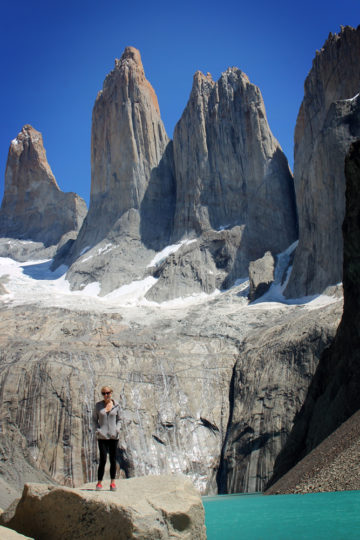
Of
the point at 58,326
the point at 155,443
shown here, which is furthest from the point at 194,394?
the point at 58,326

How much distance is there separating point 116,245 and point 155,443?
31.0m

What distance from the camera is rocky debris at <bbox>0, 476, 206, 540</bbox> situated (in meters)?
5.62

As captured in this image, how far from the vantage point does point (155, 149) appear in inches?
2429

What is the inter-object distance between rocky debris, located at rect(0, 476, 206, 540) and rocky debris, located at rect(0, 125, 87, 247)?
7090 centimetres

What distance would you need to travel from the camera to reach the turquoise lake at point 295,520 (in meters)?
7.97

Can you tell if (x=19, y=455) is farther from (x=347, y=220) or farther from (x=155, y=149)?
→ (x=155, y=149)

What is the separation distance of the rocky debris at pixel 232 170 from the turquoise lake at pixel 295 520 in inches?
1473

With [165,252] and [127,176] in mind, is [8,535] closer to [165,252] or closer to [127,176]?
[165,252]

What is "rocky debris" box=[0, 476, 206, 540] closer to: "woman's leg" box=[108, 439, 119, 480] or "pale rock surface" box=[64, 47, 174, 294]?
"woman's leg" box=[108, 439, 119, 480]

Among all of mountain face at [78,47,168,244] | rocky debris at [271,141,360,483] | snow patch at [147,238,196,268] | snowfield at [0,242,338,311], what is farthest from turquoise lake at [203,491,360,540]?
mountain face at [78,47,168,244]

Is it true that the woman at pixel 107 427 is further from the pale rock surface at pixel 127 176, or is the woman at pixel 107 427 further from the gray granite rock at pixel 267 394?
the pale rock surface at pixel 127 176

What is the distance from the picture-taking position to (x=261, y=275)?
1703 inches

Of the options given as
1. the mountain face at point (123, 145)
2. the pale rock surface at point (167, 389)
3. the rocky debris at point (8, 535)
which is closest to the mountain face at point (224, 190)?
the mountain face at point (123, 145)

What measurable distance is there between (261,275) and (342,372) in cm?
2308
